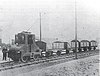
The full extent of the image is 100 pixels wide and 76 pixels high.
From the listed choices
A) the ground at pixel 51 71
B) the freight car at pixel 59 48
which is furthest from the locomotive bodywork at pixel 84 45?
the ground at pixel 51 71

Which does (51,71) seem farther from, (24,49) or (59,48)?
(59,48)

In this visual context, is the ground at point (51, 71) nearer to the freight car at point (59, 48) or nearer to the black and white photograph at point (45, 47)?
the black and white photograph at point (45, 47)

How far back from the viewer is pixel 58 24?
176ft

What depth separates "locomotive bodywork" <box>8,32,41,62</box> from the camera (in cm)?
1852

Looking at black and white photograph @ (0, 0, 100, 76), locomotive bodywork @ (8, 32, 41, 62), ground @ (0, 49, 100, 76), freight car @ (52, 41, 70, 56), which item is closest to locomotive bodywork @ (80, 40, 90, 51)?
black and white photograph @ (0, 0, 100, 76)

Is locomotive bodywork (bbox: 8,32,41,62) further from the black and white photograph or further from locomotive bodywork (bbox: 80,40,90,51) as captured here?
locomotive bodywork (bbox: 80,40,90,51)

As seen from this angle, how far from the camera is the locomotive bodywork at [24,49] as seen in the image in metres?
18.5

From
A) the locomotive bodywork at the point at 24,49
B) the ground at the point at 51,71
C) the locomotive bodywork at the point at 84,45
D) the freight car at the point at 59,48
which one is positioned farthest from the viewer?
the locomotive bodywork at the point at 84,45

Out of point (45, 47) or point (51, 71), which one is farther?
point (45, 47)

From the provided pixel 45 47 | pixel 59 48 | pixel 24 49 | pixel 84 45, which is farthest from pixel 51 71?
pixel 84 45

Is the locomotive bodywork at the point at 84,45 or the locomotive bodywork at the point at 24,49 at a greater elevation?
the locomotive bodywork at the point at 24,49

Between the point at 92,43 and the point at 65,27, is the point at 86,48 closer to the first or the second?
the point at 92,43

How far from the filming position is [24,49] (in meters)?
18.8

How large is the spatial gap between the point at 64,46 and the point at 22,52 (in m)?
12.9
